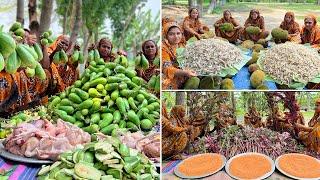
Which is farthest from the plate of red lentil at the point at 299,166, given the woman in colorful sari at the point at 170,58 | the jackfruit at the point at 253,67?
the woman in colorful sari at the point at 170,58

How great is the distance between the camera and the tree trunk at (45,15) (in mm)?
3273

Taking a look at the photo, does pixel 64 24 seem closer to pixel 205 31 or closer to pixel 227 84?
pixel 205 31

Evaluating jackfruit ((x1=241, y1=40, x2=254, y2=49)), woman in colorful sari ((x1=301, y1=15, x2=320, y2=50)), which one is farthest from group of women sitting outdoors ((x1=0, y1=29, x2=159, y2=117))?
woman in colorful sari ((x1=301, y1=15, x2=320, y2=50))

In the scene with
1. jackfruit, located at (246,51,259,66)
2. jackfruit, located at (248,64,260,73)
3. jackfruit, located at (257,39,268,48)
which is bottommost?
jackfruit, located at (248,64,260,73)

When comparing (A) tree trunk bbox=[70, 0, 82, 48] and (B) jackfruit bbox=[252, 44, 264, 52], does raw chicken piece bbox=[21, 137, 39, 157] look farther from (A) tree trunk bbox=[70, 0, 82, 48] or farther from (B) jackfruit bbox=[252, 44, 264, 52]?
(B) jackfruit bbox=[252, 44, 264, 52]

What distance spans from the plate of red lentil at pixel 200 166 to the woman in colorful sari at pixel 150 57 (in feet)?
1.98

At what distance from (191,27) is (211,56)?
0.24 meters

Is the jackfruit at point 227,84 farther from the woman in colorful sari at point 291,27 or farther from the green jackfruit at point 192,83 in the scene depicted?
the woman in colorful sari at point 291,27

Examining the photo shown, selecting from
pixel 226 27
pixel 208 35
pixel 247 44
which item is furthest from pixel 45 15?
pixel 247 44

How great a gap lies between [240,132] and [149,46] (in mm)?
831

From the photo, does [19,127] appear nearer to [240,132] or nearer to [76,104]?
[76,104]

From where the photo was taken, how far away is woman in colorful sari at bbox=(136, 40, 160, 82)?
11.0ft

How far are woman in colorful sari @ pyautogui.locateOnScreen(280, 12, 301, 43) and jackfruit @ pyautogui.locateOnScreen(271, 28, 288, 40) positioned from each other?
Result: 1.0 inches

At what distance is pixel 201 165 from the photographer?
134 inches
